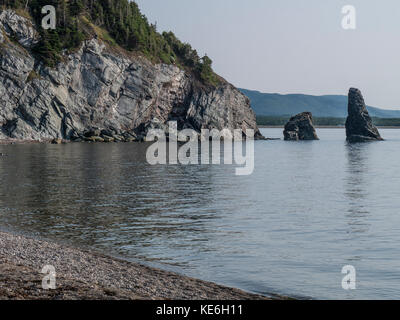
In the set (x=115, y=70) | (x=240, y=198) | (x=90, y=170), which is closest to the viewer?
(x=240, y=198)

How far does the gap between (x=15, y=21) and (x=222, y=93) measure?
233 ft

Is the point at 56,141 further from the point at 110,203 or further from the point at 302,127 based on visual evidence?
the point at 302,127

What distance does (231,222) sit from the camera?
96.4ft

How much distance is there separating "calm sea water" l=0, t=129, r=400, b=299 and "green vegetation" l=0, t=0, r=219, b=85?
82465 mm

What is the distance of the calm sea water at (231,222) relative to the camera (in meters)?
19.1

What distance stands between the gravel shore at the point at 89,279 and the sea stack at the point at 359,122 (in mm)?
163011

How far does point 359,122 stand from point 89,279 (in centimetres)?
16751

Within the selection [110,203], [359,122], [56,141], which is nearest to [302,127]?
[359,122]

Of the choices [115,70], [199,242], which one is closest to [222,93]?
[115,70]

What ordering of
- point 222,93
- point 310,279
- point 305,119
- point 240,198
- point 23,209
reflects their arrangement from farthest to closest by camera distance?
point 305,119 → point 222,93 → point 240,198 → point 23,209 → point 310,279

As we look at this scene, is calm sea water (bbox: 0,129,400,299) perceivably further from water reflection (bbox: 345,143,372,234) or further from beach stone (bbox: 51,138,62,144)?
beach stone (bbox: 51,138,62,144)

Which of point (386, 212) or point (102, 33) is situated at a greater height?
point (102, 33)

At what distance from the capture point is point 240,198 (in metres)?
39.2

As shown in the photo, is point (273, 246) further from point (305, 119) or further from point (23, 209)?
point (305, 119)
